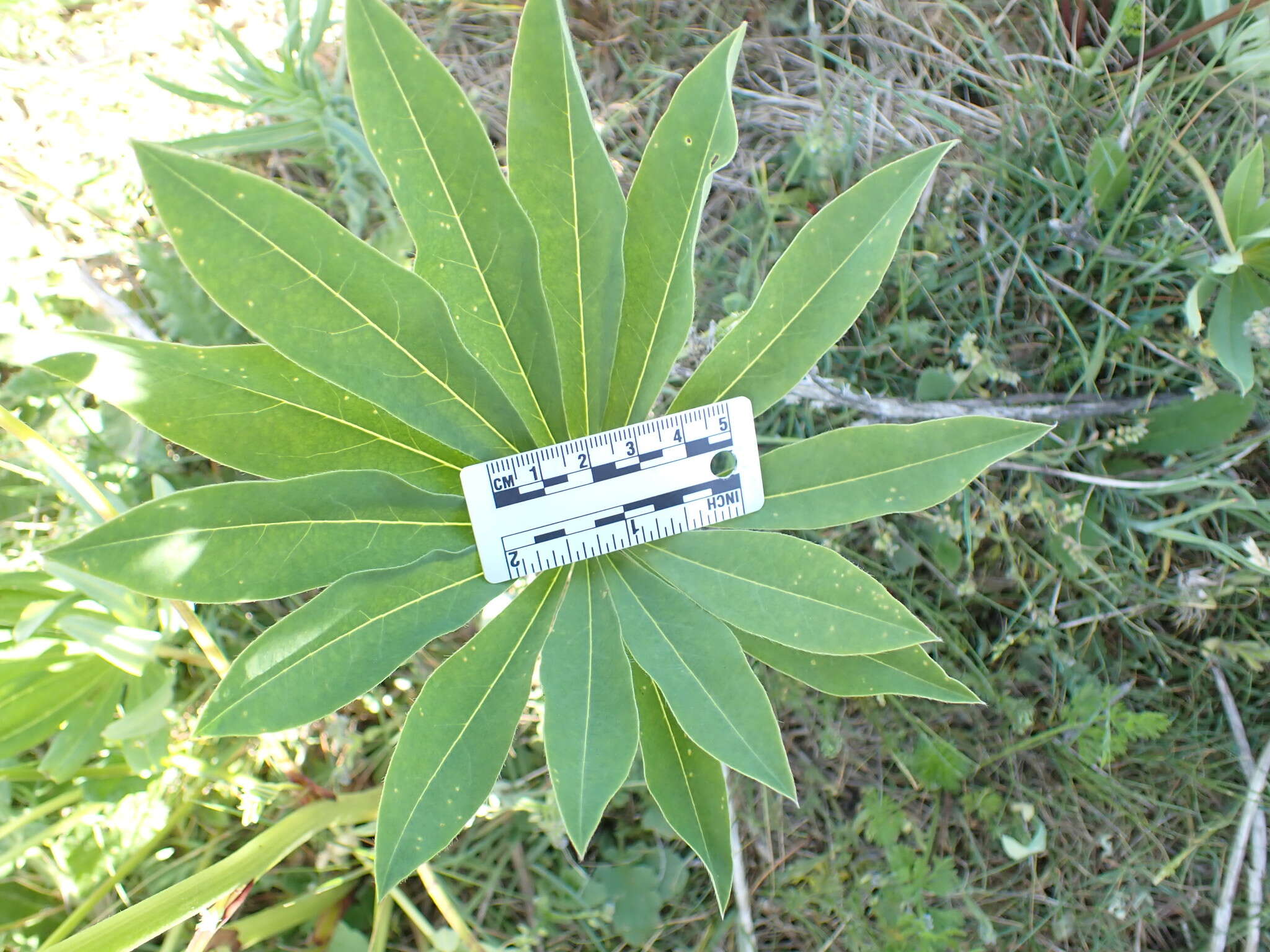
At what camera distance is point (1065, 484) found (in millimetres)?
1865

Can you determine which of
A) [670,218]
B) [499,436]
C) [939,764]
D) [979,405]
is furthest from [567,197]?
[939,764]

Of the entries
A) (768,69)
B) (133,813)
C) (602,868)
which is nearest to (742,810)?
(602,868)

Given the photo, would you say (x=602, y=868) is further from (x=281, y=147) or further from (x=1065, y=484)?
(x=281, y=147)

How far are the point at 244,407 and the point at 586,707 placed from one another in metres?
0.65

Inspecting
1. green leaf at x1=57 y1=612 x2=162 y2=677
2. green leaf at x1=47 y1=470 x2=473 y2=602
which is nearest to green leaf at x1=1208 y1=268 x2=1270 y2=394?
green leaf at x1=47 y1=470 x2=473 y2=602

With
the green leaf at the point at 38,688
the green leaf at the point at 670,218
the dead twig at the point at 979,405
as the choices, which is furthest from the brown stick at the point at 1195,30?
the green leaf at the point at 38,688

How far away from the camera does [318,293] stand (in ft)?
3.35

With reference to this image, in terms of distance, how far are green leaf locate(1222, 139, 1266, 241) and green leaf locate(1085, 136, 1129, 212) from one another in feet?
0.76

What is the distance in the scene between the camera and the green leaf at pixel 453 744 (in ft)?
3.49

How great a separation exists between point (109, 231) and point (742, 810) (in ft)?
6.91

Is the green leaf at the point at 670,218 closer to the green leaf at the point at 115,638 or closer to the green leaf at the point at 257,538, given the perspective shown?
the green leaf at the point at 257,538

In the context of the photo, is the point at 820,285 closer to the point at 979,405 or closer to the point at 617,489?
the point at 617,489

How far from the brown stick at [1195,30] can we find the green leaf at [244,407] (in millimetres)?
1824

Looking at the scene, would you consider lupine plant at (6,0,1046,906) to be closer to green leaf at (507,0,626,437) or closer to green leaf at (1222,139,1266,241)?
green leaf at (507,0,626,437)
